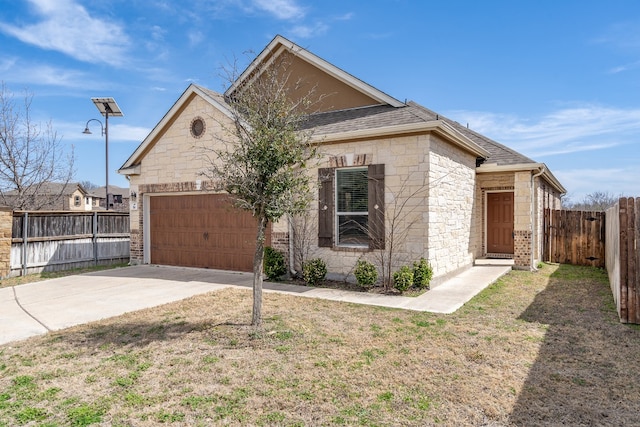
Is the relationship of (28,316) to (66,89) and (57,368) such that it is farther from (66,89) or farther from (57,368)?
(66,89)

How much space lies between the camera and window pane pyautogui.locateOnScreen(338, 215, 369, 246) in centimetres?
916

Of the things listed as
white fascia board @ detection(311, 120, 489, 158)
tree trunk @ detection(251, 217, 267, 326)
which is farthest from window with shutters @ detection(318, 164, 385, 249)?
tree trunk @ detection(251, 217, 267, 326)

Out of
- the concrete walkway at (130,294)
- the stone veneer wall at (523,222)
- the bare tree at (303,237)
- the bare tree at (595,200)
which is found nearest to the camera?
the concrete walkway at (130,294)

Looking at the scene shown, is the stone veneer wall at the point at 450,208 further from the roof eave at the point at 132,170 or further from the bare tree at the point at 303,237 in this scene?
the roof eave at the point at 132,170

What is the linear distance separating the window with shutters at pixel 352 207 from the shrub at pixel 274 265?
155 centimetres

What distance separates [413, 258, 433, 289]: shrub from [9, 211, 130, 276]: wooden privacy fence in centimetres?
1060

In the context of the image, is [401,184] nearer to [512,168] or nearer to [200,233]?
[512,168]

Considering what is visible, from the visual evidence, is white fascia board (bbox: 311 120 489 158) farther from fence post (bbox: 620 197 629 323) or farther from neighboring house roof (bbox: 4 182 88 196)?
neighboring house roof (bbox: 4 182 88 196)

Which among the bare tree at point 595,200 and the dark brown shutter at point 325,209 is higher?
the bare tree at point 595,200

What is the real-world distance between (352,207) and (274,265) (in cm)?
245

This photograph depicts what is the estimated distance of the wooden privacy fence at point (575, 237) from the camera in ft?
40.6

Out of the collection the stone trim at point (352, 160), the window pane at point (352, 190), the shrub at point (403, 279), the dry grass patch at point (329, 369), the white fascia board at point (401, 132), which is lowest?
the dry grass patch at point (329, 369)

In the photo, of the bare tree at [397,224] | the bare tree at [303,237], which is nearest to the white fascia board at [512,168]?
the bare tree at [397,224]

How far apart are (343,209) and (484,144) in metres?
7.14
